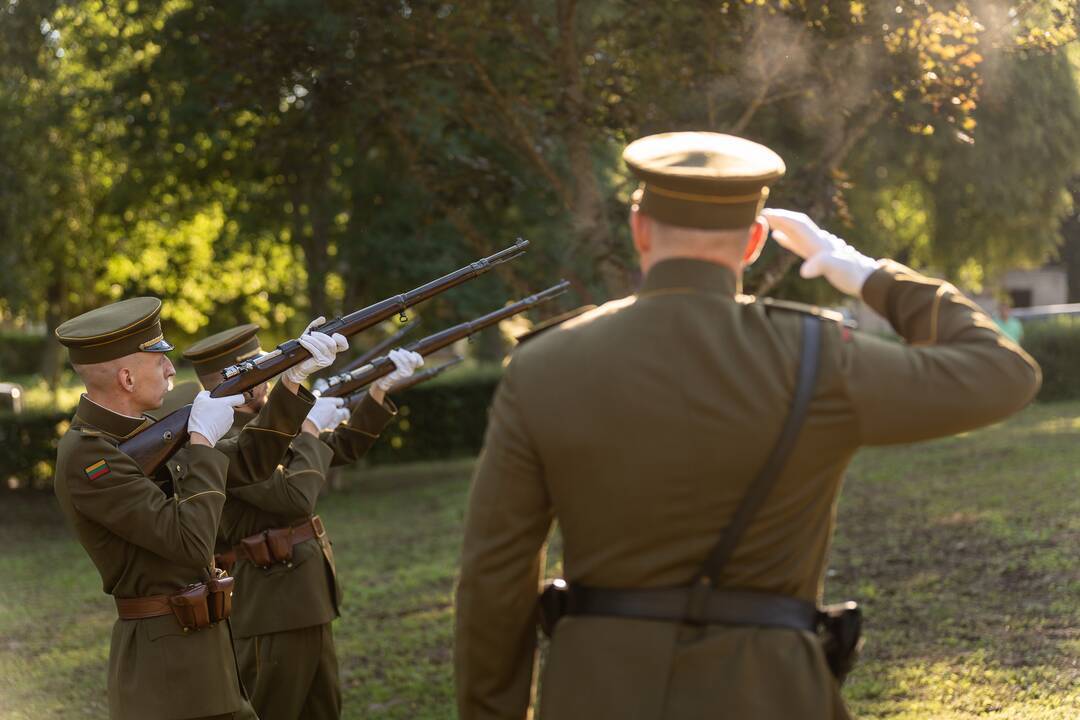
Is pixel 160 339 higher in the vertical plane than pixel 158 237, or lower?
higher

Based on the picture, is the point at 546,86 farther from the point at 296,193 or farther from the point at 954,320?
the point at 296,193

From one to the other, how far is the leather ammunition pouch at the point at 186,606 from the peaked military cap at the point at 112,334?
0.82 m

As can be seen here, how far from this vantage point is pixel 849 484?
14594 mm

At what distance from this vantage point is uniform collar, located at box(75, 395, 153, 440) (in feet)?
13.8

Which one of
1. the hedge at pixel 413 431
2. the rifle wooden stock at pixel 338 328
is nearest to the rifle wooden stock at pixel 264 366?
the rifle wooden stock at pixel 338 328

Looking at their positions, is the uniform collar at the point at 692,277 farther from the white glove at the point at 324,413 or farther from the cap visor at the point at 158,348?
the white glove at the point at 324,413

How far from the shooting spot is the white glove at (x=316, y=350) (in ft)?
15.9

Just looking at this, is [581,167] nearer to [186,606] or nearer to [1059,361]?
[186,606]

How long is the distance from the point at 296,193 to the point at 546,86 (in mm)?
8947

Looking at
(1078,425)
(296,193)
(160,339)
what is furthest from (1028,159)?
(160,339)

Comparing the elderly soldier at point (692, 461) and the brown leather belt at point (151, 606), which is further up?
the elderly soldier at point (692, 461)

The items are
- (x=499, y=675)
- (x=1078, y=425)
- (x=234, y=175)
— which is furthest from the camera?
(x=1078, y=425)

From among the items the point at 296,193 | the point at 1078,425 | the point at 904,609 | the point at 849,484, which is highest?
the point at 296,193

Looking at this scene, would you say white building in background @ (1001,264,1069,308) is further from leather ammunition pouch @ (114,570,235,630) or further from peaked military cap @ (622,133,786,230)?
peaked military cap @ (622,133,786,230)
